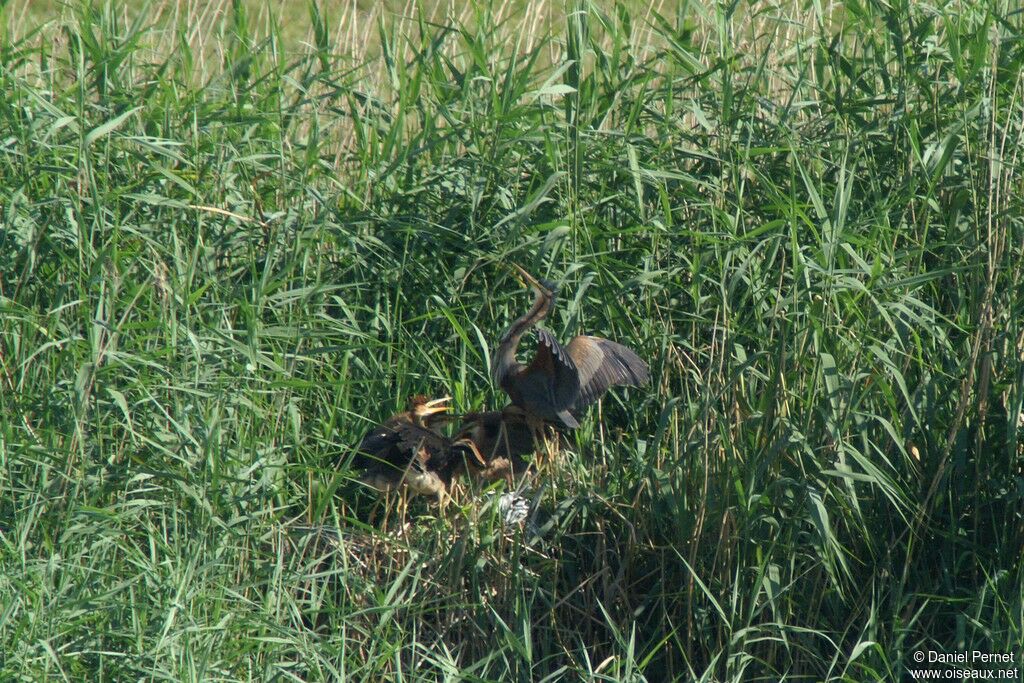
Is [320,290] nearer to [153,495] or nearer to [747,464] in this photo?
[153,495]

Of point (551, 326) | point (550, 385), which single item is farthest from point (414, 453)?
point (551, 326)

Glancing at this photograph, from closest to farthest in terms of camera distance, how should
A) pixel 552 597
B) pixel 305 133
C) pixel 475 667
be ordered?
pixel 475 667
pixel 552 597
pixel 305 133

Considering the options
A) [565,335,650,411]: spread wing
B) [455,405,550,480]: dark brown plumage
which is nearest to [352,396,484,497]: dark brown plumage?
[455,405,550,480]: dark brown plumage

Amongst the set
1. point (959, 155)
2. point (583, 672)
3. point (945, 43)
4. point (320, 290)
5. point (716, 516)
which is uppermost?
point (945, 43)

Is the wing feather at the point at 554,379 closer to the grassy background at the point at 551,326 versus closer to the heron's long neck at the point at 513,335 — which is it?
the heron's long neck at the point at 513,335

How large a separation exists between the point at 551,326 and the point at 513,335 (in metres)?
0.46

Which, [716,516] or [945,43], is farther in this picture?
[945,43]

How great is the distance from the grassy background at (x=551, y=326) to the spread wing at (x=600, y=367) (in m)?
0.12

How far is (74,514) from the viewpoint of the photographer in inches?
135

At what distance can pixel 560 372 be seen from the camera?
12.3 ft

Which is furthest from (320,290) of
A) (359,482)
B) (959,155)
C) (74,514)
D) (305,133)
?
(959,155)

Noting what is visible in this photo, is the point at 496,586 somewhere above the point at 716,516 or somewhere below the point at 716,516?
below

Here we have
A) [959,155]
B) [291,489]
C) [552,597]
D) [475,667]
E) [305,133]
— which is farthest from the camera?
[305,133]

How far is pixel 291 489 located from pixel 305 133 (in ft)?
6.44
